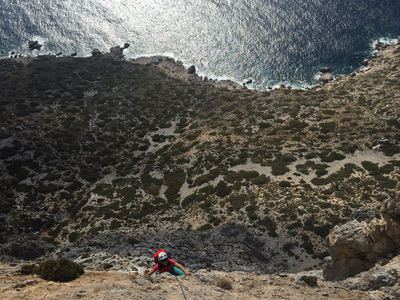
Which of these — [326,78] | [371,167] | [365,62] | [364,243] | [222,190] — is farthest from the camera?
[365,62]

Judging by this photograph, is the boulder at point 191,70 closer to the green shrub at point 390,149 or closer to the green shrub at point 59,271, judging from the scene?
the green shrub at point 390,149

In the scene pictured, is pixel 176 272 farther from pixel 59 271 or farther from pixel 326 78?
pixel 326 78

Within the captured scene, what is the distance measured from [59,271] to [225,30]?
10972 centimetres

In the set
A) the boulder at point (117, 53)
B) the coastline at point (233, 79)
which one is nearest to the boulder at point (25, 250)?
the coastline at point (233, 79)

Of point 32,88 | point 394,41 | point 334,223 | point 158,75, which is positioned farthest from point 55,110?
point 394,41

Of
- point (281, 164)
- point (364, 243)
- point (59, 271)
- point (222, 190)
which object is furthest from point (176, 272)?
point (281, 164)

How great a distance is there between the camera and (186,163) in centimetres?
7288

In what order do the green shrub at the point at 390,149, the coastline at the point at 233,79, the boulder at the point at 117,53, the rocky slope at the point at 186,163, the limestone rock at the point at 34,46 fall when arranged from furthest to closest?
the limestone rock at the point at 34,46, the boulder at the point at 117,53, the coastline at the point at 233,79, the green shrub at the point at 390,149, the rocky slope at the point at 186,163

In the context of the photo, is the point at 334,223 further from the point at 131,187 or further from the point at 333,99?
the point at 333,99

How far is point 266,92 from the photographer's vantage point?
10031 cm

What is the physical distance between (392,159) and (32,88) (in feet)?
237

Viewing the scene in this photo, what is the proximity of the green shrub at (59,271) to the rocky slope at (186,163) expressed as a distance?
8942 mm

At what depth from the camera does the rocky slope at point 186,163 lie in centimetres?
5006

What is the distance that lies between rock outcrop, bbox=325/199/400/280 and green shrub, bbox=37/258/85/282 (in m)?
19.8
